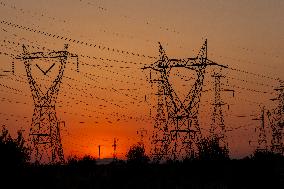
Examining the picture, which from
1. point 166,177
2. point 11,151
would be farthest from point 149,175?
point 11,151

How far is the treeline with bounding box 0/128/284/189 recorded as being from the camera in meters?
43.2

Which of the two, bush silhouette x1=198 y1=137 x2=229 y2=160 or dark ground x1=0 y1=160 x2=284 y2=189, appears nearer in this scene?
dark ground x1=0 y1=160 x2=284 y2=189

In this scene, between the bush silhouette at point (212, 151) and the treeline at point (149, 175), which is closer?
the treeline at point (149, 175)

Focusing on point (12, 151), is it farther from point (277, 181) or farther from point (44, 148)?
point (277, 181)

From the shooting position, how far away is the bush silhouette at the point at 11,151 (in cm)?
4253

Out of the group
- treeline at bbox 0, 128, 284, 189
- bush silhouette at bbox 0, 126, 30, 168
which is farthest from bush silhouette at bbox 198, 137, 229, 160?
bush silhouette at bbox 0, 126, 30, 168

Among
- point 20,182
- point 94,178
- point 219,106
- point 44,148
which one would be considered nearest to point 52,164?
point 44,148

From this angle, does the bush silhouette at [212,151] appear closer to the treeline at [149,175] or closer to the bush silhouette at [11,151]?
the treeline at [149,175]

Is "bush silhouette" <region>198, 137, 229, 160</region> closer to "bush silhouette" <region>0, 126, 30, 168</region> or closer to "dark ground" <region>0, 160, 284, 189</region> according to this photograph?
"dark ground" <region>0, 160, 284, 189</region>

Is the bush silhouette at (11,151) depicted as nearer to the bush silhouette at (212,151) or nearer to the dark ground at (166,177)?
the dark ground at (166,177)

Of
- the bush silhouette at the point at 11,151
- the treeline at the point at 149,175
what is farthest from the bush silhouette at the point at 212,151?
the bush silhouette at the point at 11,151

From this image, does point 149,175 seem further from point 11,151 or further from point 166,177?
point 11,151

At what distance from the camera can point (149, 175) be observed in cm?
5500

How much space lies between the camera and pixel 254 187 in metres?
51.0
